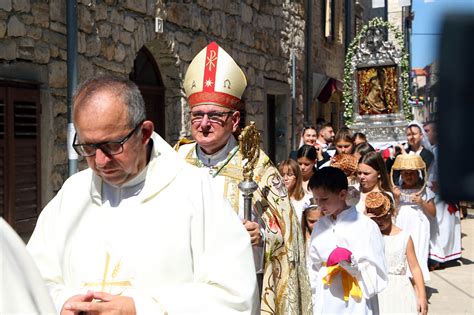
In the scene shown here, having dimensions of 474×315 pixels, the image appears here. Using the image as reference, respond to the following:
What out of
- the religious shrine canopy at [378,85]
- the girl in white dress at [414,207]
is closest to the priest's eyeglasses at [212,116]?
the girl in white dress at [414,207]

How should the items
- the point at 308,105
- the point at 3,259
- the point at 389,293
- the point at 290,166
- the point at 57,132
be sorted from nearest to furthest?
the point at 3,259 < the point at 389,293 < the point at 290,166 < the point at 57,132 < the point at 308,105

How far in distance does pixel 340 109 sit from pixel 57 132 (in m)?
15.7

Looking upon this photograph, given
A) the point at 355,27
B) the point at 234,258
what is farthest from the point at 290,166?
the point at 355,27

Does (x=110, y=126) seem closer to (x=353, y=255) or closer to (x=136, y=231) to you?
(x=136, y=231)

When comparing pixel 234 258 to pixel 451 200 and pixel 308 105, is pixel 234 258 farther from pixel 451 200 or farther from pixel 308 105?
pixel 308 105

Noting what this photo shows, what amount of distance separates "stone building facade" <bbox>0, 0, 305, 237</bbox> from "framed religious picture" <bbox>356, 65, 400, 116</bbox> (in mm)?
2110

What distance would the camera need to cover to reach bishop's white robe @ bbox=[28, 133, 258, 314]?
6.62ft

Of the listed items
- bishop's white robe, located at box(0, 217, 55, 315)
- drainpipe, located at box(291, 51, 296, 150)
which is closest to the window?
bishop's white robe, located at box(0, 217, 55, 315)

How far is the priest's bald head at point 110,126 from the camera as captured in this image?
1.96 meters

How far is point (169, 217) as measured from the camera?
207 cm

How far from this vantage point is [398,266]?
175 inches

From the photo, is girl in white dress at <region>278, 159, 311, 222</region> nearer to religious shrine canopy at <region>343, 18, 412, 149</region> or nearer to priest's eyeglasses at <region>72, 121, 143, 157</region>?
priest's eyeglasses at <region>72, 121, 143, 157</region>

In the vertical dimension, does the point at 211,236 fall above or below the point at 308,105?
below

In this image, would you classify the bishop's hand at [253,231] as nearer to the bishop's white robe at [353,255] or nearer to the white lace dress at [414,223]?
the bishop's white robe at [353,255]
